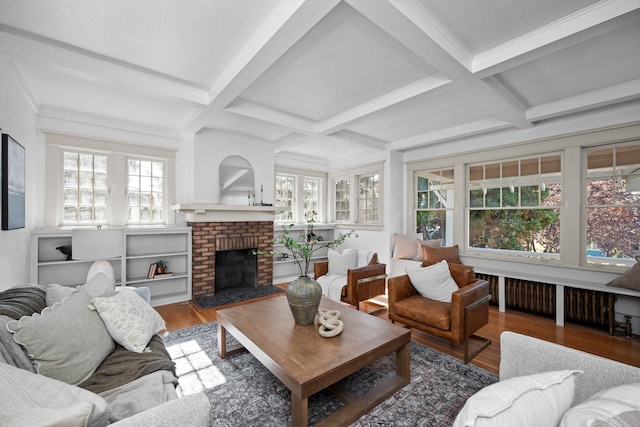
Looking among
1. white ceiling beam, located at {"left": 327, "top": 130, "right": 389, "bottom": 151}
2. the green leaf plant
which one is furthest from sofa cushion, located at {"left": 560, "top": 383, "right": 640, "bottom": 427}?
white ceiling beam, located at {"left": 327, "top": 130, "right": 389, "bottom": 151}

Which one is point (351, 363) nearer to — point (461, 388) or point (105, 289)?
point (461, 388)

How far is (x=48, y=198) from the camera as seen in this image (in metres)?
3.62

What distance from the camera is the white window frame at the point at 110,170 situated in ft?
11.9

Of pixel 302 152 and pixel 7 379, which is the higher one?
pixel 302 152

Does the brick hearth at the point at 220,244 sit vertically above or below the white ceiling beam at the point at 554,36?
below

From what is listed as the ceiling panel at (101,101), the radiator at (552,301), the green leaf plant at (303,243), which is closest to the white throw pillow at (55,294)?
the green leaf plant at (303,243)

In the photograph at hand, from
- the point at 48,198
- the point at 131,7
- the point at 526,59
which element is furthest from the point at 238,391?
the point at 48,198

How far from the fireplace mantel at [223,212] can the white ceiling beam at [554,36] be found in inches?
140

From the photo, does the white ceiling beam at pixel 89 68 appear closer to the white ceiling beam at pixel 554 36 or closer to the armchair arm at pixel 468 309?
the white ceiling beam at pixel 554 36

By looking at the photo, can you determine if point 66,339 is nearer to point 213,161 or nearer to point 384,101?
point 384,101

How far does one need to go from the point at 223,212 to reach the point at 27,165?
2.24 metres

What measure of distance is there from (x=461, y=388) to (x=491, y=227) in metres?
3.01

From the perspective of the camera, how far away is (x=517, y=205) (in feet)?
13.5

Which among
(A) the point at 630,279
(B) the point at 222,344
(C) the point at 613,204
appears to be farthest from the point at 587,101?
(B) the point at 222,344
